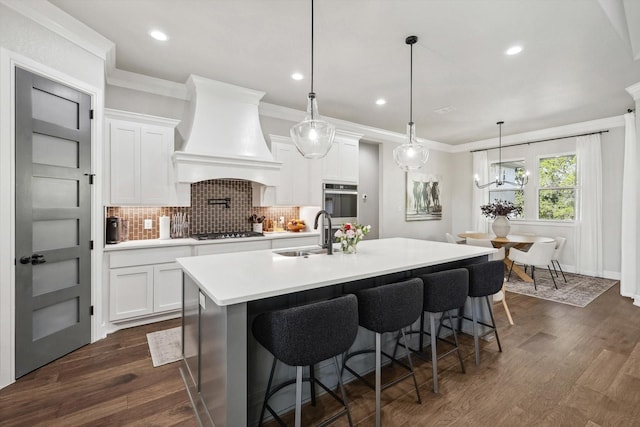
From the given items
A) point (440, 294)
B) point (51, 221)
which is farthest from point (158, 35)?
point (440, 294)

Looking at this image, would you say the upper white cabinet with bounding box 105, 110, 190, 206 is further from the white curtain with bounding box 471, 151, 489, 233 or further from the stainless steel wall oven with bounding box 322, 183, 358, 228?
the white curtain with bounding box 471, 151, 489, 233

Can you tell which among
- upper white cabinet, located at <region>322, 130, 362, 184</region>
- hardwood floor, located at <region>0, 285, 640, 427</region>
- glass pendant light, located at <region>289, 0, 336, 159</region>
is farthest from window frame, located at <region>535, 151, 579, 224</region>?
glass pendant light, located at <region>289, 0, 336, 159</region>

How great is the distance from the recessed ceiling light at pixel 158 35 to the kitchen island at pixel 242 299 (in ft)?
6.77

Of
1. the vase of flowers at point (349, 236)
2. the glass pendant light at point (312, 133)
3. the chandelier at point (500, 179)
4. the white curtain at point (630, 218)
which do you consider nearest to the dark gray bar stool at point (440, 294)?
the vase of flowers at point (349, 236)

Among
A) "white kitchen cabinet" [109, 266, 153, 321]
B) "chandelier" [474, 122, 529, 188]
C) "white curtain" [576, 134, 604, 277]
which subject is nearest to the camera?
"white kitchen cabinet" [109, 266, 153, 321]

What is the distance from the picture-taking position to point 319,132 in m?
2.38

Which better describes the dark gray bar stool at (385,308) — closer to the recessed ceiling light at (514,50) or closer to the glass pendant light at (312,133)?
the glass pendant light at (312,133)

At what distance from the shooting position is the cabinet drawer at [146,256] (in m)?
3.11

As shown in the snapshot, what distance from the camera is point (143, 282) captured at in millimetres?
3258

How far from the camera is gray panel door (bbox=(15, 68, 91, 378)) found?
2.32m

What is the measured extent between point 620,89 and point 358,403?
16.6ft

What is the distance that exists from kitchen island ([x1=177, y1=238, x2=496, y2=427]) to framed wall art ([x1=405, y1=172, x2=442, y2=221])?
4209 mm

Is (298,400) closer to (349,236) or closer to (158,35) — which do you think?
(349,236)

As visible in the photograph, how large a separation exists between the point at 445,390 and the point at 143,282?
119 inches
